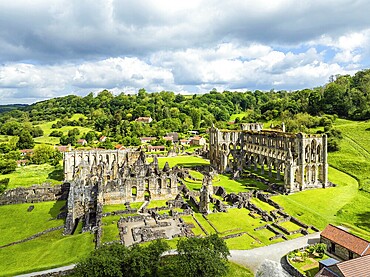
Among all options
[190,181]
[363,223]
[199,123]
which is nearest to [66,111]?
[199,123]

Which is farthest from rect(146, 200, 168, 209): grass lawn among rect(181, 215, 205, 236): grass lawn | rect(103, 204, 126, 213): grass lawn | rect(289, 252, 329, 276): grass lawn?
rect(289, 252, 329, 276): grass lawn

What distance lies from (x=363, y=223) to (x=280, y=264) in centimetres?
1844

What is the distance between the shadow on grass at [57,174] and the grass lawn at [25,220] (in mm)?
18961

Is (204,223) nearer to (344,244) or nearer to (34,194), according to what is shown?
(344,244)

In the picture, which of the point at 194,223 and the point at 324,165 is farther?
the point at 324,165

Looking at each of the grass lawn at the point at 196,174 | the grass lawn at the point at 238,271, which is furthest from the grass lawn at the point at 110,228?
the grass lawn at the point at 196,174

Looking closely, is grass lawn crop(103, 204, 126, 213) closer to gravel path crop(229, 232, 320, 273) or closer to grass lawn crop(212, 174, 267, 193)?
grass lawn crop(212, 174, 267, 193)

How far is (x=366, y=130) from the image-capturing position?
3317 inches

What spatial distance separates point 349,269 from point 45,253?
31.9m

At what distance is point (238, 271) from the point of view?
2945cm

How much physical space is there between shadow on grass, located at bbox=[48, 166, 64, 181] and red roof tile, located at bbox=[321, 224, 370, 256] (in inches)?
2424

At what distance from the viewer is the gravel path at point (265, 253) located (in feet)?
104

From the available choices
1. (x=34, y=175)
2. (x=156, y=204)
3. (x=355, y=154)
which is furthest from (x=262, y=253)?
(x=34, y=175)

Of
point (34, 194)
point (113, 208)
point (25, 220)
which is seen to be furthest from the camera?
point (34, 194)
